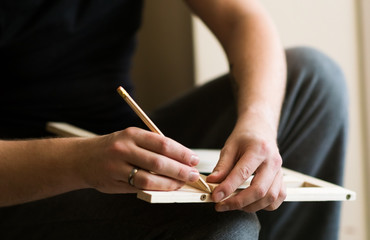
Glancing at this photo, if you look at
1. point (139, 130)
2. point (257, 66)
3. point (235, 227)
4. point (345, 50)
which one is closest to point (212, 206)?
point (235, 227)

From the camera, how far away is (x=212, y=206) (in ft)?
2.32

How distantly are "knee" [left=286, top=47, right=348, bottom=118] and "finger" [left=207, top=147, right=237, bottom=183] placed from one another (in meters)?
0.34

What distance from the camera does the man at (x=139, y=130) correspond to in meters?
0.64

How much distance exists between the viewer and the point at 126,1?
1134 mm

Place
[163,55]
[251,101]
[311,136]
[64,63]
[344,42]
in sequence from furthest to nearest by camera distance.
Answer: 1. [163,55]
2. [344,42]
3. [64,63]
4. [311,136]
5. [251,101]

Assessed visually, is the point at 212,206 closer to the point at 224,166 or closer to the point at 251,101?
the point at 224,166

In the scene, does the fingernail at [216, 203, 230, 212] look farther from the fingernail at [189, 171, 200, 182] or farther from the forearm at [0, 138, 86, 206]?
the forearm at [0, 138, 86, 206]

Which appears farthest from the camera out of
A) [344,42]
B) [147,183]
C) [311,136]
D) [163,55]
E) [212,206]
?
[163,55]

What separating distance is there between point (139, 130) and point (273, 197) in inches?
6.4

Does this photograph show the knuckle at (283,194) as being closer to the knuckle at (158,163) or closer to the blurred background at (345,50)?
the knuckle at (158,163)

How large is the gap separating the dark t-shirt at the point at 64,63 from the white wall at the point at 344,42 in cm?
44

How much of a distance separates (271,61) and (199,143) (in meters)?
0.23

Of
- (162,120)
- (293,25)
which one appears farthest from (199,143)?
(293,25)

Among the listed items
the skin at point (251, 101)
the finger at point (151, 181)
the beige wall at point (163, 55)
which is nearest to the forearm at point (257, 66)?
the skin at point (251, 101)
